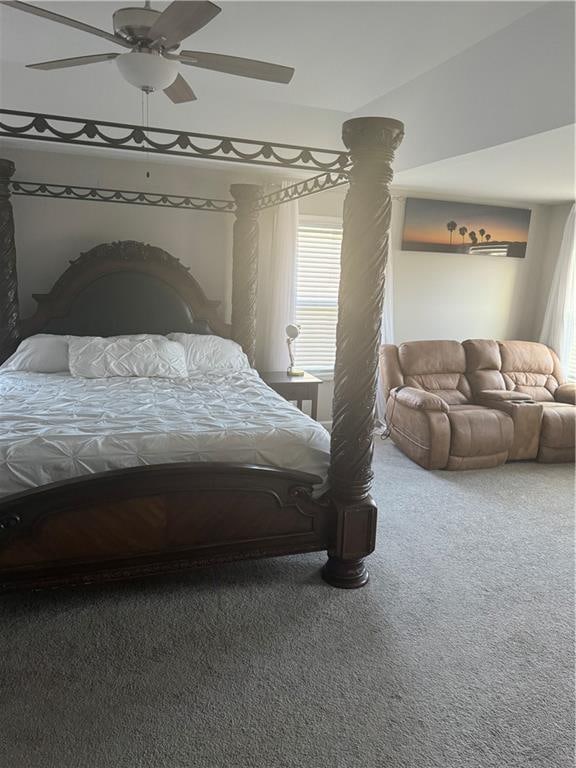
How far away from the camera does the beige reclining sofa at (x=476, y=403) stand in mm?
4363

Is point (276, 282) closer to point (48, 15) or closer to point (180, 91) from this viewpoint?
point (180, 91)

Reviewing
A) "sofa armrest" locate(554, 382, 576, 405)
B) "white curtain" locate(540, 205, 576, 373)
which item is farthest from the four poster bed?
"white curtain" locate(540, 205, 576, 373)

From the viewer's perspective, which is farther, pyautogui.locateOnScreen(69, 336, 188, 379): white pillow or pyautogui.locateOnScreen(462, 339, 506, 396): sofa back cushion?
pyautogui.locateOnScreen(462, 339, 506, 396): sofa back cushion

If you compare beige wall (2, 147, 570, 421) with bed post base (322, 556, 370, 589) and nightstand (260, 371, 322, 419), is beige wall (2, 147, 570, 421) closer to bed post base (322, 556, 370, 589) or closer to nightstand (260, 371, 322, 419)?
nightstand (260, 371, 322, 419)

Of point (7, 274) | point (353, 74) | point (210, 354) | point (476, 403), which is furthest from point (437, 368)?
point (7, 274)

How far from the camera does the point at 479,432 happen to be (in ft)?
14.4

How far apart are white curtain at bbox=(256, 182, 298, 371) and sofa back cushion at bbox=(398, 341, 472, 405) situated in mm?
1154

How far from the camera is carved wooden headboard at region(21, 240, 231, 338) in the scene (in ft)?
14.0

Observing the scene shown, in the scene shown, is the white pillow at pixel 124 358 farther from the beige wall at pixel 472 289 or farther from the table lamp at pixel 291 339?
the beige wall at pixel 472 289

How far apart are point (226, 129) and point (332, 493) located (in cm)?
302

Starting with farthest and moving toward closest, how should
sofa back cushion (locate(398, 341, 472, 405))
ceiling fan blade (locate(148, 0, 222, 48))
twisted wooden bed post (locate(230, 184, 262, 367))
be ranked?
sofa back cushion (locate(398, 341, 472, 405)) < twisted wooden bed post (locate(230, 184, 262, 367)) < ceiling fan blade (locate(148, 0, 222, 48))

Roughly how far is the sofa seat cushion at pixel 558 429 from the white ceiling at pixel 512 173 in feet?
6.44

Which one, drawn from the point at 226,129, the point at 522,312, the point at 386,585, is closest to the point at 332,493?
the point at 386,585

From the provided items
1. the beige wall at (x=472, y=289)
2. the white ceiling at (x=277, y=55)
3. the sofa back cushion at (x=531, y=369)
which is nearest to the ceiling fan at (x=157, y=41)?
the white ceiling at (x=277, y=55)
